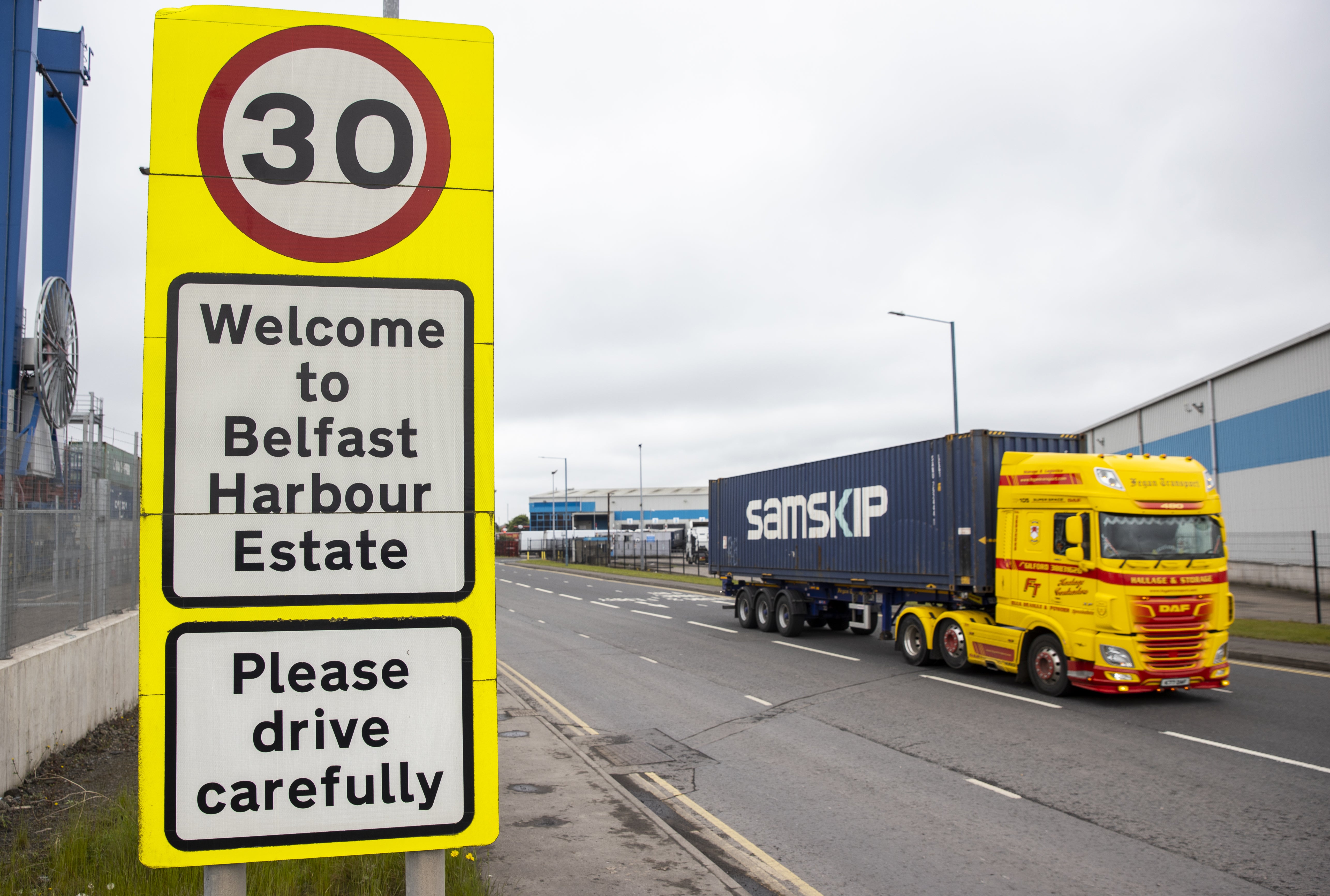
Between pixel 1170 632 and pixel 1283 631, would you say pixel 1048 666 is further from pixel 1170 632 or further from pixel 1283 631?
pixel 1283 631

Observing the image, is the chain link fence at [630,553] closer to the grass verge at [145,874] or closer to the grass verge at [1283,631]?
the grass verge at [1283,631]

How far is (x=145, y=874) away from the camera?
4711mm

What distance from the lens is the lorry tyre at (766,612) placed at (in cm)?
2125

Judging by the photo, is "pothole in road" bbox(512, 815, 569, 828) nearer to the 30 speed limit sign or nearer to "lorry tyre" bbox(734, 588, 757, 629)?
the 30 speed limit sign

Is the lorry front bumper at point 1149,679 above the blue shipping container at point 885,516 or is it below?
below

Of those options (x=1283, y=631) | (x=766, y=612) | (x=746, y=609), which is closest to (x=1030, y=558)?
(x=1283, y=631)

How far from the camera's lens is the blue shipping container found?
566 inches

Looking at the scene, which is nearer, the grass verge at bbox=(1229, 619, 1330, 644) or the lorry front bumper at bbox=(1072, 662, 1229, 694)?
the lorry front bumper at bbox=(1072, 662, 1229, 694)

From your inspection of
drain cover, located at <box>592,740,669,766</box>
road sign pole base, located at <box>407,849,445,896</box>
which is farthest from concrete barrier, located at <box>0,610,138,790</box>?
road sign pole base, located at <box>407,849,445,896</box>

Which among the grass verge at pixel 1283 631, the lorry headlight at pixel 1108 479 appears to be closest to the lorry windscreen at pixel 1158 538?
the lorry headlight at pixel 1108 479

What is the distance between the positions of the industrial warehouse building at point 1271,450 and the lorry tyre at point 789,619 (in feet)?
38.1

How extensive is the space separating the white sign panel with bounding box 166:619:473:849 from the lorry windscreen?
451 inches

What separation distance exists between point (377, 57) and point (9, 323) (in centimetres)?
1822

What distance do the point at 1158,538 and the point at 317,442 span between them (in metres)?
12.4
